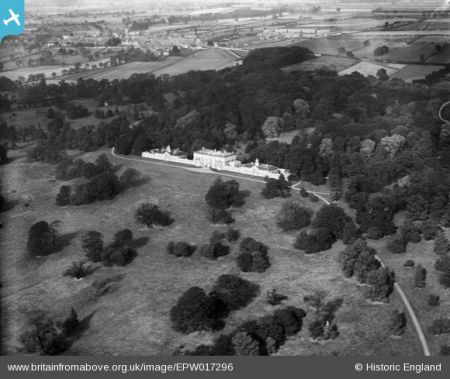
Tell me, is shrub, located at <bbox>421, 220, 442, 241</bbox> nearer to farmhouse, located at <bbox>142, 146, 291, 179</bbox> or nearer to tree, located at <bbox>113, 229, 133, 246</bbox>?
farmhouse, located at <bbox>142, 146, 291, 179</bbox>

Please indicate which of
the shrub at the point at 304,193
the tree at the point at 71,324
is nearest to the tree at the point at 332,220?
the shrub at the point at 304,193

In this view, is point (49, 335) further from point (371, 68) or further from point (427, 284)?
point (371, 68)

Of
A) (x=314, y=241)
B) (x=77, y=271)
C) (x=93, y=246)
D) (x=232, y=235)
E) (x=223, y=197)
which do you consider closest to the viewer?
(x=77, y=271)

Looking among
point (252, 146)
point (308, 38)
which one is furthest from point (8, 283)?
point (308, 38)

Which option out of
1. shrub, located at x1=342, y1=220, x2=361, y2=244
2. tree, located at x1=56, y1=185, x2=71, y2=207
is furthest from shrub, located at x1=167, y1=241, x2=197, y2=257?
tree, located at x1=56, y1=185, x2=71, y2=207

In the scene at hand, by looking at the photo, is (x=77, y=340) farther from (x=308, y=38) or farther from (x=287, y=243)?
(x=308, y=38)

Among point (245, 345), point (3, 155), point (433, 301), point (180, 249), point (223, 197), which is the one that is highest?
point (3, 155)

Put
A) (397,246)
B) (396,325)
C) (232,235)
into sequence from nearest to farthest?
(396,325)
(397,246)
(232,235)

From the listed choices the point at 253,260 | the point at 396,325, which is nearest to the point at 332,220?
the point at 253,260
